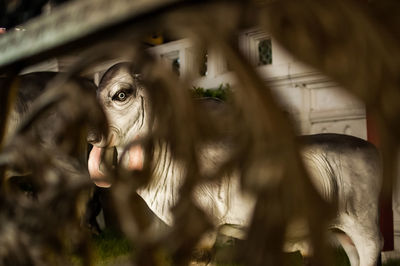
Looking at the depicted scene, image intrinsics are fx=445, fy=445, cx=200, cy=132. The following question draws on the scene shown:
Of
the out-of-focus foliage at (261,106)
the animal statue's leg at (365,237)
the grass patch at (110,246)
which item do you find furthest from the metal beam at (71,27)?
the grass patch at (110,246)

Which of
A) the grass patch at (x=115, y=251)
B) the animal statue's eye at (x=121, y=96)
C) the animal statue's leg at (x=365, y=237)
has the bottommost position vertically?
the grass patch at (x=115, y=251)

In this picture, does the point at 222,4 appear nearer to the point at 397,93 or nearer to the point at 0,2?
the point at 397,93

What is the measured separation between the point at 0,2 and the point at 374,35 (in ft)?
1.20

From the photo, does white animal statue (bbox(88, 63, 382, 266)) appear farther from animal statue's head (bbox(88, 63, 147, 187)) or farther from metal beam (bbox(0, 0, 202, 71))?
metal beam (bbox(0, 0, 202, 71))

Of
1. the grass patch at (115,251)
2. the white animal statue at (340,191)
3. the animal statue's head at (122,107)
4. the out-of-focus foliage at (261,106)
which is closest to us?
the out-of-focus foliage at (261,106)

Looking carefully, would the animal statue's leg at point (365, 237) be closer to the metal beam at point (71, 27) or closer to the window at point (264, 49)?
the window at point (264, 49)

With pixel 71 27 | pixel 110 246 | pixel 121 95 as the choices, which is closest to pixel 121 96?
pixel 121 95

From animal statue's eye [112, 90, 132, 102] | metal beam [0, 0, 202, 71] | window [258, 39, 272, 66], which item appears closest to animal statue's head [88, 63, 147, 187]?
animal statue's eye [112, 90, 132, 102]

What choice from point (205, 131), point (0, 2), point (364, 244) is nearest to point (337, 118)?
point (364, 244)

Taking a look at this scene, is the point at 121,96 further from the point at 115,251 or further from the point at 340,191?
the point at 115,251

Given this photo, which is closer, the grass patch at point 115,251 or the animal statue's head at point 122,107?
the animal statue's head at point 122,107

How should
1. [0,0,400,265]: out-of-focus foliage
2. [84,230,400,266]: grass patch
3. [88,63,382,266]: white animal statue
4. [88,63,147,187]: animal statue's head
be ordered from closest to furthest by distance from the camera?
[0,0,400,265]: out-of-focus foliage, [88,63,147,187]: animal statue's head, [88,63,382,266]: white animal statue, [84,230,400,266]: grass patch

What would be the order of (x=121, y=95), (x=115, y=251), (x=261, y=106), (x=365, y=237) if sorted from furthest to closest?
(x=115, y=251) → (x=365, y=237) → (x=121, y=95) → (x=261, y=106)

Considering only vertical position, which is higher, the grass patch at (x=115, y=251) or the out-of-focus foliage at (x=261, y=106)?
the out-of-focus foliage at (x=261, y=106)
